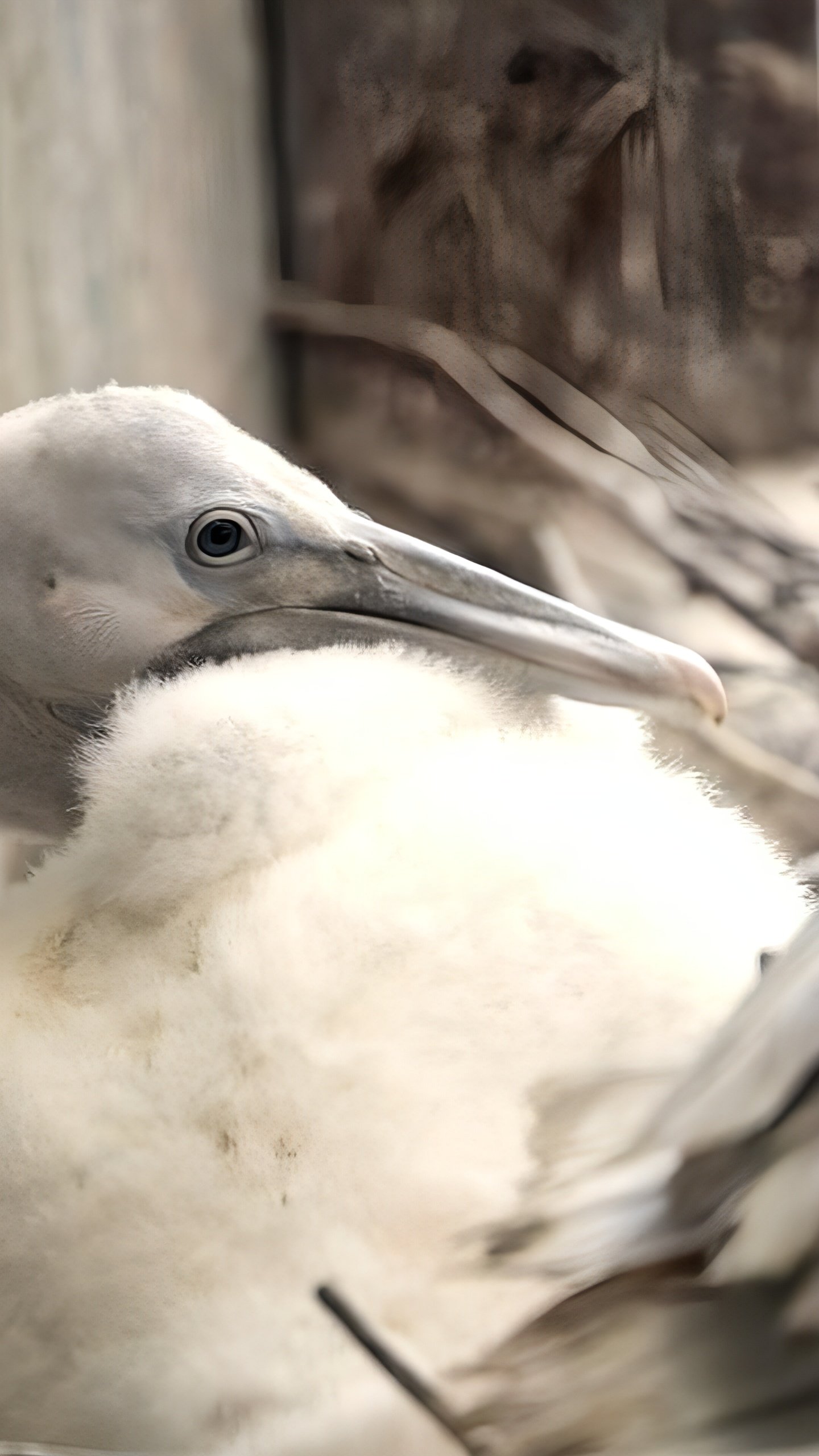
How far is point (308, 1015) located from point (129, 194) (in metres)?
0.69

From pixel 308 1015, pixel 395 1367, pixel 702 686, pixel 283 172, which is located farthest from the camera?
pixel 283 172

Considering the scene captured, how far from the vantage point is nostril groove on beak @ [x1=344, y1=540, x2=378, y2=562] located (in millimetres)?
821

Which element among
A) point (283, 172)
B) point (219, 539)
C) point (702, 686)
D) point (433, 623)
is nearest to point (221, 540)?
point (219, 539)

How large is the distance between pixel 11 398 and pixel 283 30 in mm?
319

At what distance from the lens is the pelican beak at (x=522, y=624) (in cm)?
76

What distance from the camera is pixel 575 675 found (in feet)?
2.50

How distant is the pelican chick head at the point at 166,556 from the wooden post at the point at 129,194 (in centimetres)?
27

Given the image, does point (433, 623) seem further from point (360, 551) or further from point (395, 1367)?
point (395, 1367)

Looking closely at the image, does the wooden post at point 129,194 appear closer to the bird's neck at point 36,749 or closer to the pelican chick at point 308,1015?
the bird's neck at point 36,749

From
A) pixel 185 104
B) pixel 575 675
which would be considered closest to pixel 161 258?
pixel 185 104

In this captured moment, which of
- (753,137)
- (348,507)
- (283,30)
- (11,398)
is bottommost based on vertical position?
(348,507)

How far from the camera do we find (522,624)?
30.6 inches

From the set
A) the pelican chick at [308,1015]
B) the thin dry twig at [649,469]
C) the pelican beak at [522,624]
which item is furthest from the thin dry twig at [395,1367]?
the thin dry twig at [649,469]

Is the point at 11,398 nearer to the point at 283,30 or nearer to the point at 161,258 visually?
the point at 161,258
